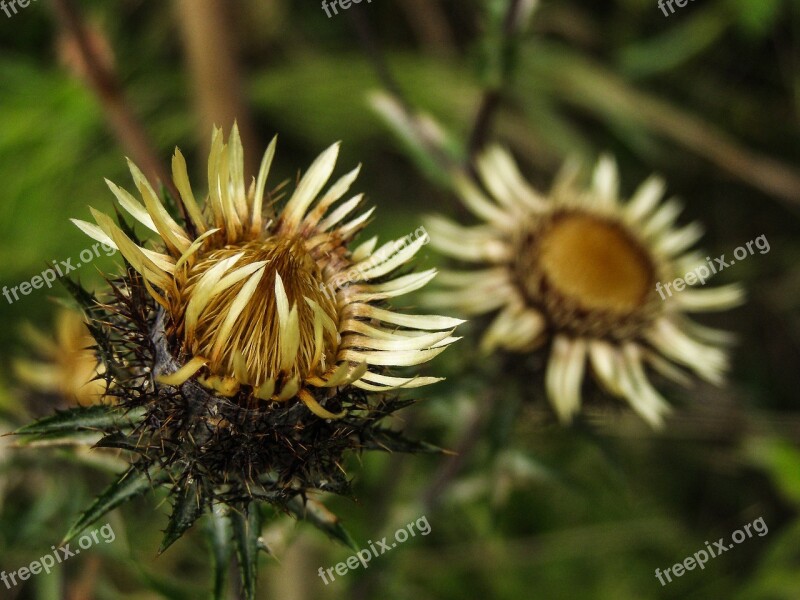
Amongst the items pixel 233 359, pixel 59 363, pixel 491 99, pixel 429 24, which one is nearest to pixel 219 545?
pixel 233 359

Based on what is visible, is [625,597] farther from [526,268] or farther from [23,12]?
[23,12]

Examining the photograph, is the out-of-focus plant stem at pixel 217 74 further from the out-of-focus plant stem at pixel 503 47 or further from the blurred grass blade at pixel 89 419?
the blurred grass blade at pixel 89 419

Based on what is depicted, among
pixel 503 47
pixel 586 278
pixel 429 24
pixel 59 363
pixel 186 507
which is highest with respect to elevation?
pixel 429 24

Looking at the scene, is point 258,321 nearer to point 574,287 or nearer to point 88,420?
point 88,420

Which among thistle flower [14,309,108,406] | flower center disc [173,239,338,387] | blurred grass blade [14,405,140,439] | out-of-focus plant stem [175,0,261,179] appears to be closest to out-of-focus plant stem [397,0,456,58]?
out-of-focus plant stem [175,0,261,179]

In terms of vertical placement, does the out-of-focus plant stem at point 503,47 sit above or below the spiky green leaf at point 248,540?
above

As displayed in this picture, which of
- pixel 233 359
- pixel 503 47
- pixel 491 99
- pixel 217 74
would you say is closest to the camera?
pixel 233 359

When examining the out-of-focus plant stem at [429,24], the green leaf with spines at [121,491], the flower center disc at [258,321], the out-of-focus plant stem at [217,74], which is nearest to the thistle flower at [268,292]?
the flower center disc at [258,321]
